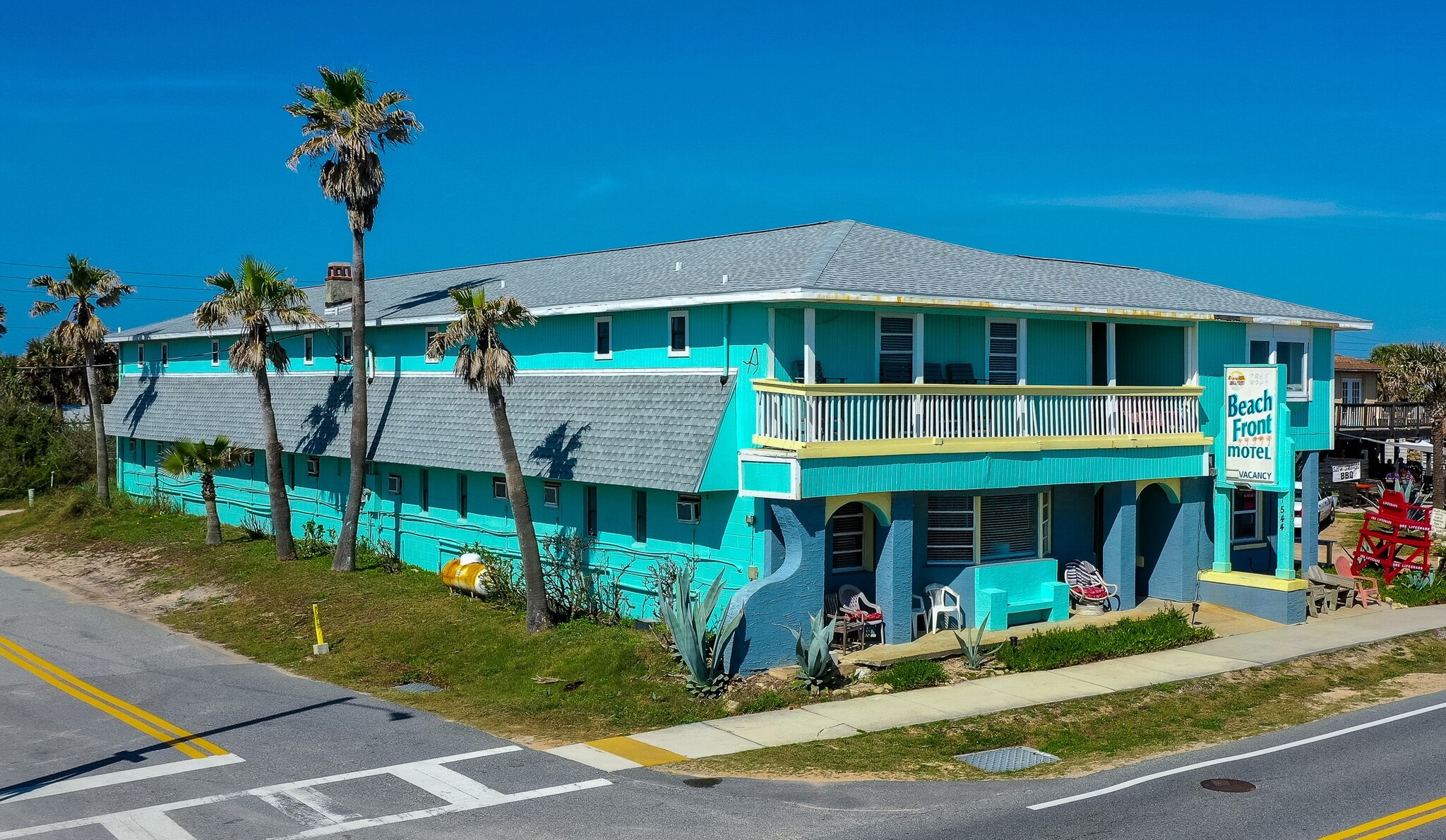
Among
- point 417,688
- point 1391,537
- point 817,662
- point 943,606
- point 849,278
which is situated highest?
point 849,278

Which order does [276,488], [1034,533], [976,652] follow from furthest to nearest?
[276,488] < [1034,533] < [976,652]

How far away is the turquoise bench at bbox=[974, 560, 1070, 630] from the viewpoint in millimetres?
20906

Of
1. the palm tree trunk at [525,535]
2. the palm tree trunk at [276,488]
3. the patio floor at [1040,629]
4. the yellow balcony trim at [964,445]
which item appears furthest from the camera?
the palm tree trunk at [276,488]

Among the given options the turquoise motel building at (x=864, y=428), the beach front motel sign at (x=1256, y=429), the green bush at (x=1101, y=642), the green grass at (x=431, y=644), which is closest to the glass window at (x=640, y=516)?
the turquoise motel building at (x=864, y=428)

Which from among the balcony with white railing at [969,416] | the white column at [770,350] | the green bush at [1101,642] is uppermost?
the white column at [770,350]

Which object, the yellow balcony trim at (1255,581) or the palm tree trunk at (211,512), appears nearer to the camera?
the yellow balcony trim at (1255,581)

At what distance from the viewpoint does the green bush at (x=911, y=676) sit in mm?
18016

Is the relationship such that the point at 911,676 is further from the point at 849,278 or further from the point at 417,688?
the point at 417,688

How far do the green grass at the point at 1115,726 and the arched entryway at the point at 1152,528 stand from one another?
4.61m

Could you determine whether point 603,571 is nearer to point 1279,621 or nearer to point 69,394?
point 1279,621

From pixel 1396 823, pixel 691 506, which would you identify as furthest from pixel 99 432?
pixel 1396 823

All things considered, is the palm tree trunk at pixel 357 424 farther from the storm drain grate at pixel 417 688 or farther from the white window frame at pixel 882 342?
the white window frame at pixel 882 342

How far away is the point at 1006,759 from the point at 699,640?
15.5ft

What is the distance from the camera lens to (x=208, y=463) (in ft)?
101
